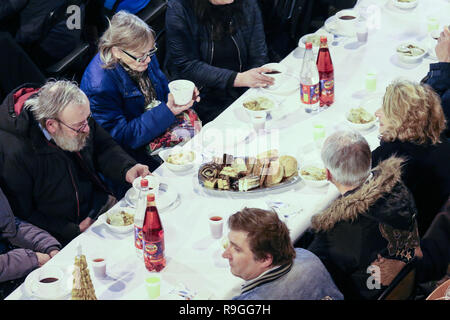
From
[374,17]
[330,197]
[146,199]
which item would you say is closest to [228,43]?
[374,17]

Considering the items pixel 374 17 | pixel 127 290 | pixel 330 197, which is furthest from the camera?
pixel 374 17

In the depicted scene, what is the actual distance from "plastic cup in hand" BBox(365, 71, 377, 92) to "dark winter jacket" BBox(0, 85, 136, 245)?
152cm

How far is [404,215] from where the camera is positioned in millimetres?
3033

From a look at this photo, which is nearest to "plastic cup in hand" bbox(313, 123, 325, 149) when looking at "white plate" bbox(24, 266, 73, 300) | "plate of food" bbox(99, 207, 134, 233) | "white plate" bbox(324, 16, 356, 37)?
"plate of food" bbox(99, 207, 134, 233)

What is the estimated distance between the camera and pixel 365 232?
9.78ft

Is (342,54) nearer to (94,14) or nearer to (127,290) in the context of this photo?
(94,14)

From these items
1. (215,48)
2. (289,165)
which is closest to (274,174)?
(289,165)

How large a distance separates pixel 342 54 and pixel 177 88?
51.5 inches

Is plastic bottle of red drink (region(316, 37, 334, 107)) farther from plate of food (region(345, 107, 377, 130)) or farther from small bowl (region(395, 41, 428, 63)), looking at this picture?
small bowl (region(395, 41, 428, 63))

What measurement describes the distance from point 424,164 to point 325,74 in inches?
35.6

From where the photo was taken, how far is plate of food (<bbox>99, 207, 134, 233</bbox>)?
3246mm

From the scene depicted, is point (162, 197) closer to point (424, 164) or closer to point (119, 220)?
point (119, 220)

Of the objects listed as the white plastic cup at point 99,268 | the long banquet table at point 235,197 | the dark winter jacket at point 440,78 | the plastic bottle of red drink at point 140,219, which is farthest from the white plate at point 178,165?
the dark winter jacket at point 440,78

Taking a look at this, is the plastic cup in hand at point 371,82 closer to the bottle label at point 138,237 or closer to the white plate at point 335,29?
the white plate at point 335,29
